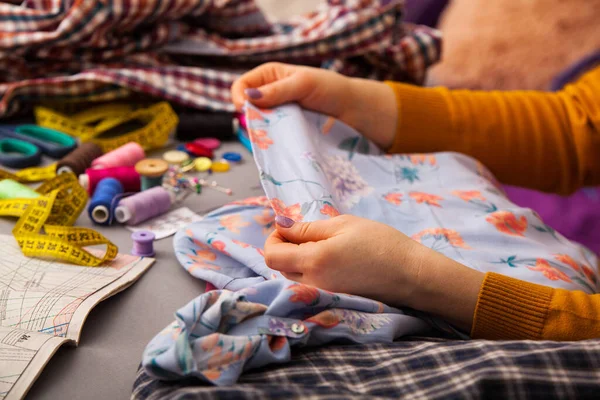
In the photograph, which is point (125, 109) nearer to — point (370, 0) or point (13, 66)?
point (13, 66)

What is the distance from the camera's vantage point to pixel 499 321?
2.13ft

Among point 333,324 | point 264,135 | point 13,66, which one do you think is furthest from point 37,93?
point 333,324

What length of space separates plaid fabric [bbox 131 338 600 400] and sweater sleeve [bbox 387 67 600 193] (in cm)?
53

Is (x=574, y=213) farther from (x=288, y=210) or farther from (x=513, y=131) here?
(x=288, y=210)

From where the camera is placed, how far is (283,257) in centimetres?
61

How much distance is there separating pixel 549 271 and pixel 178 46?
0.89 metres

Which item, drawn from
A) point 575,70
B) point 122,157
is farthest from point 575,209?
point 122,157

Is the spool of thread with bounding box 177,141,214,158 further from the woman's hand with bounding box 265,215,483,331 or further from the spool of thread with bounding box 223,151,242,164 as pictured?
the woman's hand with bounding box 265,215,483,331

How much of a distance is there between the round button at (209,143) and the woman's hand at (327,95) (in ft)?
0.63

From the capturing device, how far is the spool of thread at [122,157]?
3.21 ft

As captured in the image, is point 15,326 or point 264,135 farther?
point 264,135

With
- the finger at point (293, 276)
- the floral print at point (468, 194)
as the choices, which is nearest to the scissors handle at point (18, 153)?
the finger at point (293, 276)

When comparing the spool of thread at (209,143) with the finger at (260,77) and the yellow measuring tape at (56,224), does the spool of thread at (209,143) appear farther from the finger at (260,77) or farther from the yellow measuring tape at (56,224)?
the yellow measuring tape at (56,224)

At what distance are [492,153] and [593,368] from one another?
589mm
